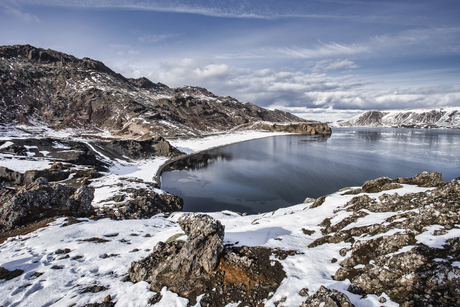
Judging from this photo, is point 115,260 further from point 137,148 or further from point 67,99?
point 67,99

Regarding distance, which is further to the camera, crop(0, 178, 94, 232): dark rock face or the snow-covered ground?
crop(0, 178, 94, 232): dark rock face

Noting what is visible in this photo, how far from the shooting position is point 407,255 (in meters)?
5.61

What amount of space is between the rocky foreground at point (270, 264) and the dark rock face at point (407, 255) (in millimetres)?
24

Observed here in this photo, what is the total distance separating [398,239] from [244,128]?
149786 mm

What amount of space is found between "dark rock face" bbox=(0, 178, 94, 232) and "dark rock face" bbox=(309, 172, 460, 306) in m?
16.1

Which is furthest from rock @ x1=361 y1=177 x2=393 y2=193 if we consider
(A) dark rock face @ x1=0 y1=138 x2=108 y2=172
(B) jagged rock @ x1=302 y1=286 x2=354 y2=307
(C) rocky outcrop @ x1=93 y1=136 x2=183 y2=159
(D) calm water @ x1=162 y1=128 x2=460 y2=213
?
(C) rocky outcrop @ x1=93 y1=136 x2=183 y2=159

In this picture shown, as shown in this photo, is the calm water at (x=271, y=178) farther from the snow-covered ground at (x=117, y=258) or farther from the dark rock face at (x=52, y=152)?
the snow-covered ground at (x=117, y=258)

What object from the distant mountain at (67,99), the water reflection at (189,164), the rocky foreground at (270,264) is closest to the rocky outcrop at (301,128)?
the distant mountain at (67,99)

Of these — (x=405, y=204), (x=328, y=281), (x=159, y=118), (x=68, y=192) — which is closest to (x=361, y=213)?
(x=405, y=204)

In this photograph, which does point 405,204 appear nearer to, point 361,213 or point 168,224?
point 361,213

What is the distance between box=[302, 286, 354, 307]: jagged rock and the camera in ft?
15.1

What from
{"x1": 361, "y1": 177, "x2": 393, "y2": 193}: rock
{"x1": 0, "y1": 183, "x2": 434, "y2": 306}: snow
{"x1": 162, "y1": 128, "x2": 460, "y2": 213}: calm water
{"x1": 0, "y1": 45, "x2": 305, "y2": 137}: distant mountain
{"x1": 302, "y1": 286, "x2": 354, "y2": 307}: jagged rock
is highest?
{"x1": 0, "y1": 45, "x2": 305, "y2": 137}: distant mountain

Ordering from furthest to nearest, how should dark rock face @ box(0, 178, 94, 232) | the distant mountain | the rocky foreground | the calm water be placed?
the distant mountain → the calm water → dark rock face @ box(0, 178, 94, 232) → the rocky foreground

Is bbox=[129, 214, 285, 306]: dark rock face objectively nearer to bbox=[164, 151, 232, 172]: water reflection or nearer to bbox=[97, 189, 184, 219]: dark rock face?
bbox=[97, 189, 184, 219]: dark rock face
